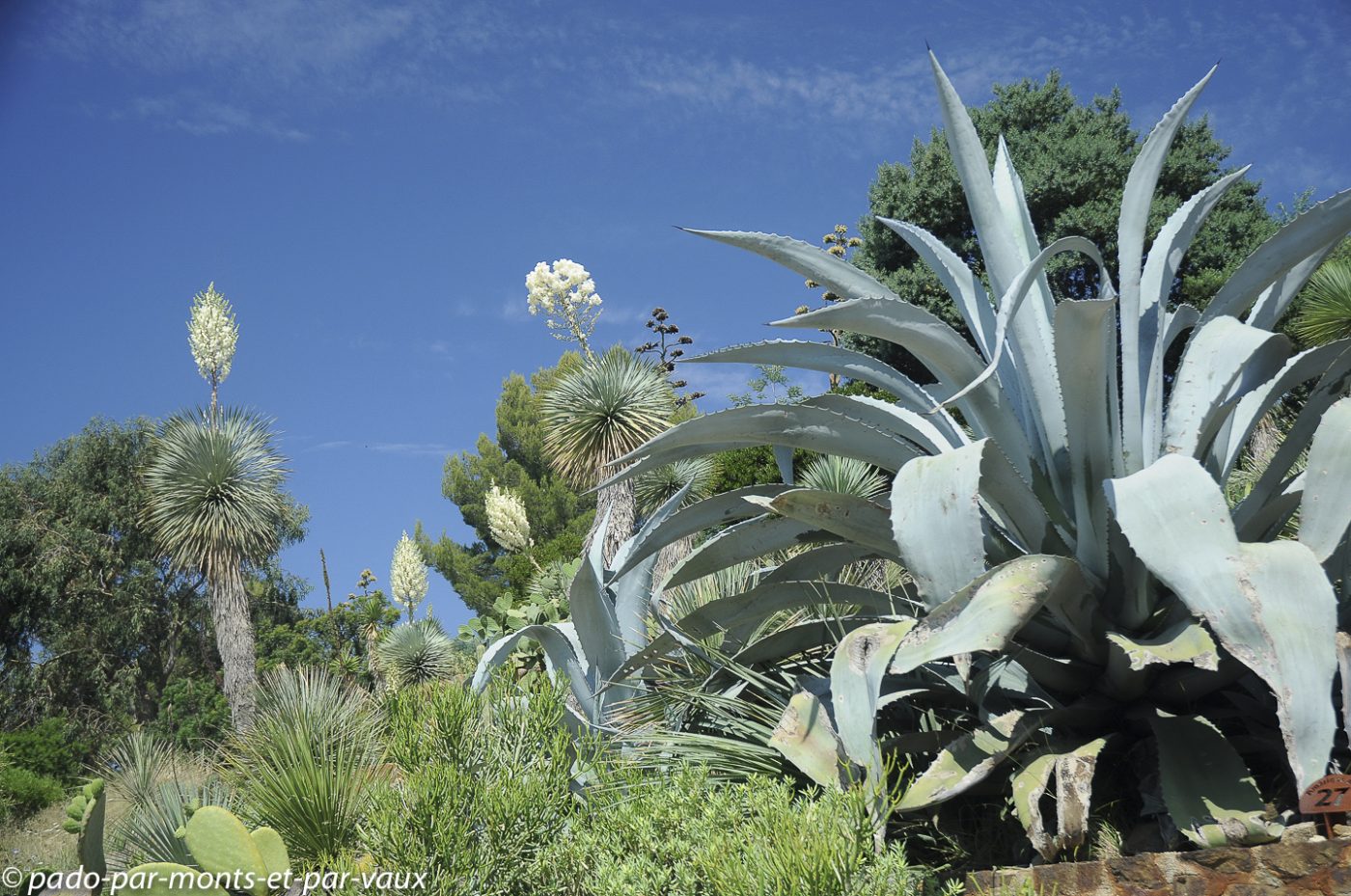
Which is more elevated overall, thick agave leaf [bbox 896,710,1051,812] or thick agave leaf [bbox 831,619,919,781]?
thick agave leaf [bbox 831,619,919,781]

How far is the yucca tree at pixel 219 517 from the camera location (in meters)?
19.3

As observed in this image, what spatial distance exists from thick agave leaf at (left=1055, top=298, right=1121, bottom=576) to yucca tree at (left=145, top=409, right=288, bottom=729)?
1782 centimetres

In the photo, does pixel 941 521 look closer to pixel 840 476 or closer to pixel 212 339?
pixel 840 476

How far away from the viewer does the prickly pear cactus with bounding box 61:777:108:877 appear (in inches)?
197

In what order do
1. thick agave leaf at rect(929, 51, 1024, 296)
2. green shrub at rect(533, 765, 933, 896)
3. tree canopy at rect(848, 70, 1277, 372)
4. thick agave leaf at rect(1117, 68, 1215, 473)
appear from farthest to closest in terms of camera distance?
tree canopy at rect(848, 70, 1277, 372)
thick agave leaf at rect(929, 51, 1024, 296)
thick agave leaf at rect(1117, 68, 1215, 473)
green shrub at rect(533, 765, 933, 896)

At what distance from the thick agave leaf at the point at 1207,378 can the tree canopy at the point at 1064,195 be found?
17218 millimetres

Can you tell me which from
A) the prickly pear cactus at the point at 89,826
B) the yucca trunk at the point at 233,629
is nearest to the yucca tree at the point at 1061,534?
the prickly pear cactus at the point at 89,826

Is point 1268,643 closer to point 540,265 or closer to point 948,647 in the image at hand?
point 948,647

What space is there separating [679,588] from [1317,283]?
39.4ft

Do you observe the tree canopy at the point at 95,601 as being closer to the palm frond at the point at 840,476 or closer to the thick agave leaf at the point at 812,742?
the palm frond at the point at 840,476

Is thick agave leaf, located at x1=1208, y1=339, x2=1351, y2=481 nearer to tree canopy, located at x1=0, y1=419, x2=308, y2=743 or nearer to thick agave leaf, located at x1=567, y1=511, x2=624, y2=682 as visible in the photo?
thick agave leaf, located at x1=567, y1=511, x2=624, y2=682

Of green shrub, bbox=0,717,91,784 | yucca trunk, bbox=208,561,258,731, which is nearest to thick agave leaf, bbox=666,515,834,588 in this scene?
green shrub, bbox=0,717,91,784

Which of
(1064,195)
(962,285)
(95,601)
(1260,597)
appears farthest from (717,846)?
(95,601)

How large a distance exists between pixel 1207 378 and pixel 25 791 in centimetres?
1701
